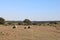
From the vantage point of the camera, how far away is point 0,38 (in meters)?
21.2

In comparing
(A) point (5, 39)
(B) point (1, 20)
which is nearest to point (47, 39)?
(A) point (5, 39)

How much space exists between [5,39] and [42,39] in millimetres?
4415

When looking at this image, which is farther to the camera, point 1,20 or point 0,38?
point 1,20

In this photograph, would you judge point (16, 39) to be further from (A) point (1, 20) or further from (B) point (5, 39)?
(A) point (1, 20)

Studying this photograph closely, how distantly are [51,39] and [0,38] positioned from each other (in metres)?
6.14

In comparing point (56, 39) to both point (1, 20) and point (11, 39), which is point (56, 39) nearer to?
point (11, 39)

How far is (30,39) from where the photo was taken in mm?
21156

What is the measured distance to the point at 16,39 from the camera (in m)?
21.1

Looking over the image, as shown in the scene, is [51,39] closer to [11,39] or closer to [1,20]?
[11,39]

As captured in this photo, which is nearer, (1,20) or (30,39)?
(30,39)

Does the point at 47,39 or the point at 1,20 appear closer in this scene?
the point at 47,39

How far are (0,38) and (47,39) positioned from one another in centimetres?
564

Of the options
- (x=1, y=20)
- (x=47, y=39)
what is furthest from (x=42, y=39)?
(x=1, y=20)

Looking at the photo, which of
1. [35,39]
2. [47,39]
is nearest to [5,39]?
[35,39]
